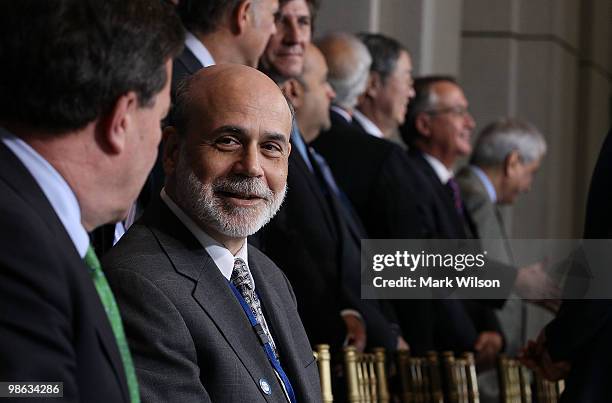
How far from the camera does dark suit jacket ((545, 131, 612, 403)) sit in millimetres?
4137

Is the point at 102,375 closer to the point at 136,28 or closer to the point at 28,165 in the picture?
the point at 28,165

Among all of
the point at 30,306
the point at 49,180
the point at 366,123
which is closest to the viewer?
the point at 30,306

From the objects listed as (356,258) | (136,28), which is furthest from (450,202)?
(136,28)

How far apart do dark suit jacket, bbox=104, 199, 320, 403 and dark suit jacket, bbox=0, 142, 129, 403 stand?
69 cm

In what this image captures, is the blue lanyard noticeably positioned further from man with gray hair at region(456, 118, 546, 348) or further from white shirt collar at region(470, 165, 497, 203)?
white shirt collar at region(470, 165, 497, 203)

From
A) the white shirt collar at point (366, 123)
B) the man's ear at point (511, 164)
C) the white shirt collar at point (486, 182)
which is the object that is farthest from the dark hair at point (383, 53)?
the man's ear at point (511, 164)

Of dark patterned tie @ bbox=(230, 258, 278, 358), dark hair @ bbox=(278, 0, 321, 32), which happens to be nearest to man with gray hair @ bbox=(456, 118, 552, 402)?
dark hair @ bbox=(278, 0, 321, 32)

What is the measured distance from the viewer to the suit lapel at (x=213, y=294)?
119 inches

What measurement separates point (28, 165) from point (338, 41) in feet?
14.2

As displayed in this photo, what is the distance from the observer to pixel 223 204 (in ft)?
10.5

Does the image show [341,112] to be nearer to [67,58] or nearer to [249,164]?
[249,164]

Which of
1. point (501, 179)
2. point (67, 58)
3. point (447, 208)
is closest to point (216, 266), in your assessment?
point (67, 58)

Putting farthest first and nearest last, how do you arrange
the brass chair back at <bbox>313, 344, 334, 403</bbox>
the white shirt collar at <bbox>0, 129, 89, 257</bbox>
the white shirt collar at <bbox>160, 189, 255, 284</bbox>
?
the brass chair back at <bbox>313, 344, 334, 403</bbox> < the white shirt collar at <bbox>160, 189, 255, 284</bbox> < the white shirt collar at <bbox>0, 129, 89, 257</bbox>

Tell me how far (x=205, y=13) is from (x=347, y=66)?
6.06 ft
